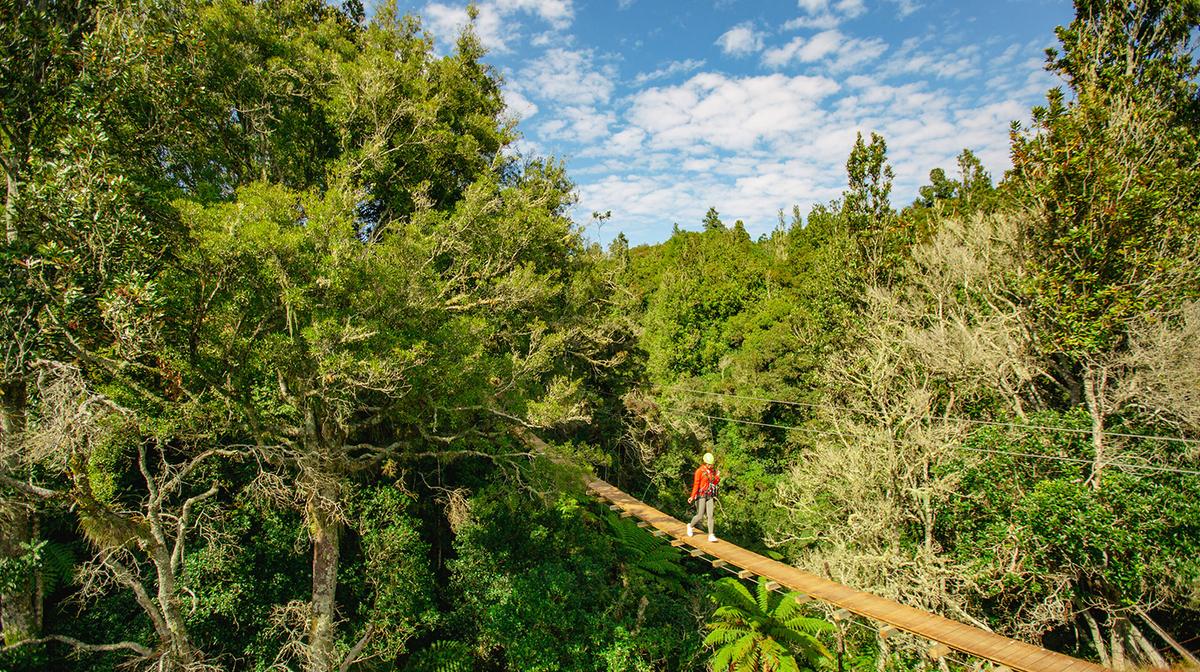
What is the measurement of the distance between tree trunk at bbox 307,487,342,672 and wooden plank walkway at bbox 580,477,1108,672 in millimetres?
5528

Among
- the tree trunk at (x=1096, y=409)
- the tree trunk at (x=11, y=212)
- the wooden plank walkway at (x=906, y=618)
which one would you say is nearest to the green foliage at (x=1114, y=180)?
the tree trunk at (x=1096, y=409)

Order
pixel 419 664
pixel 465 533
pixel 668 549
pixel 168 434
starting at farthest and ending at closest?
pixel 668 549
pixel 465 533
pixel 419 664
pixel 168 434

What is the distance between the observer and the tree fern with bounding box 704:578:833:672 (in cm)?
844

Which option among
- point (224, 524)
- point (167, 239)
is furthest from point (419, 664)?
point (167, 239)

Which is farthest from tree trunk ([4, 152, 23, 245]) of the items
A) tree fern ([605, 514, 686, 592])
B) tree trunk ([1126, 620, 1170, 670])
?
tree trunk ([1126, 620, 1170, 670])

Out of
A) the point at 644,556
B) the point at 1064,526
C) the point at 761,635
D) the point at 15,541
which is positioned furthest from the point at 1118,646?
the point at 15,541

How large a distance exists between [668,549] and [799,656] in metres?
3.52

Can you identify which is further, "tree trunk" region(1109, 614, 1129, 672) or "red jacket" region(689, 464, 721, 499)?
"tree trunk" region(1109, 614, 1129, 672)

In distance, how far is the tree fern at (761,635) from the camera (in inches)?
332

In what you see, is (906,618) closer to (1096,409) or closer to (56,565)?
(1096,409)

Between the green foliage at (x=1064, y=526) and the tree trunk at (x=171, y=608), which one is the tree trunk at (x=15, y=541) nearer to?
the tree trunk at (x=171, y=608)

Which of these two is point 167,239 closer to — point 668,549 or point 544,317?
point 544,317

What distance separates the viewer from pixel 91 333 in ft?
16.2

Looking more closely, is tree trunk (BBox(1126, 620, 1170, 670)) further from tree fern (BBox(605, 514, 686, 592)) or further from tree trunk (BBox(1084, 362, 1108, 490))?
tree fern (BBox(605, 514, 686, 592))
